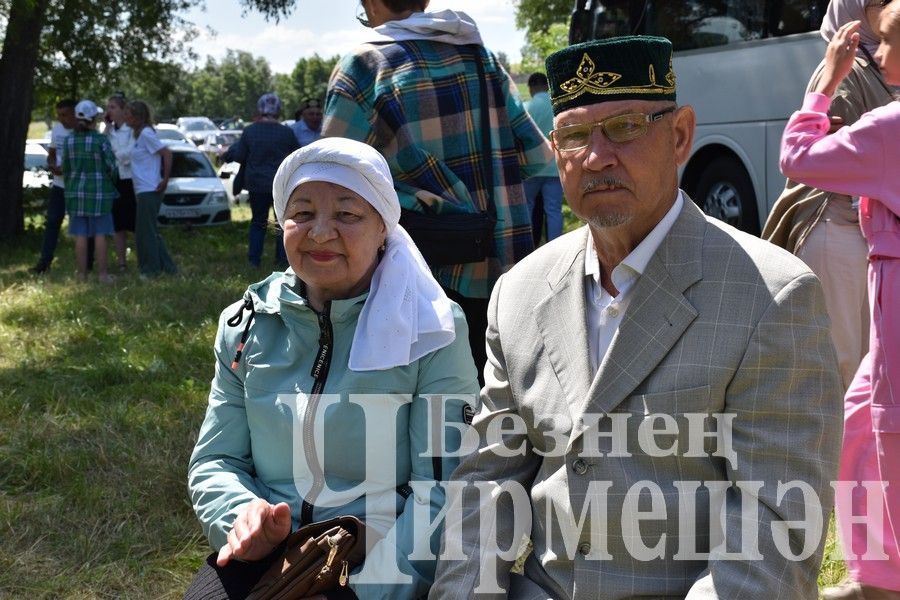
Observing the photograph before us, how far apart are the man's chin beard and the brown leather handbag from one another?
2.87 feet

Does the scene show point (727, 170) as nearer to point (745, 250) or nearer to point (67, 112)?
point (67, 112)

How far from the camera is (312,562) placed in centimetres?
245

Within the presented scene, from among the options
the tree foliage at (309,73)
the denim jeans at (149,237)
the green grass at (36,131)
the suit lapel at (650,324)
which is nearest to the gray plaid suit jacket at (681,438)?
the suit lapel at (650,324)

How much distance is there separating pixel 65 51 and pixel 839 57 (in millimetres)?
17235

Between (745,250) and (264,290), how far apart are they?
1.30 m

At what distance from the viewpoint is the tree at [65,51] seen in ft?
52.7

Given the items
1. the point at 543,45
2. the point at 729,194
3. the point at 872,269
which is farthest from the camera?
the point at 543,45

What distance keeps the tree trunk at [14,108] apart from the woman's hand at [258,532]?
1489 centimetres

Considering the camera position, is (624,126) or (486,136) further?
(486,136)

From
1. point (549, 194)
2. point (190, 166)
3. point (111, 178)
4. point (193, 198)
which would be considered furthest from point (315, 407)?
point (190, 166)

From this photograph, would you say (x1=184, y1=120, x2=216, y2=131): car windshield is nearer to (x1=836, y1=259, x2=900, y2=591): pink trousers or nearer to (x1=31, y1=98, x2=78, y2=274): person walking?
(x1=31, y1=98, x2=78, y2=274): person walking

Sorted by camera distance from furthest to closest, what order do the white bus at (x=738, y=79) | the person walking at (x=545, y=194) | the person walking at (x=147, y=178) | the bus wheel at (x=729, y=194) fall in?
the person walking at (x=147, y=178), the person walking at (x=545, y=194), the bus wheel at (x=729, y=194), the white bus at (x=738, y=79)

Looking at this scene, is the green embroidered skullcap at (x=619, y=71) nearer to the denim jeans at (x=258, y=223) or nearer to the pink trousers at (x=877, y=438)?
the pink trousers at (x=877, y=438)

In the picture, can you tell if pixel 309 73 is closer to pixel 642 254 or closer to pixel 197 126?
pixel 197 126
